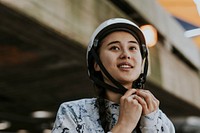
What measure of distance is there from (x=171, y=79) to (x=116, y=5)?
12.8 feet

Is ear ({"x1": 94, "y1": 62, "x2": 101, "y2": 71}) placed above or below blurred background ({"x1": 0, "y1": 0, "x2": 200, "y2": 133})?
below

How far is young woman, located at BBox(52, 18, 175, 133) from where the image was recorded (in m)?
1.77

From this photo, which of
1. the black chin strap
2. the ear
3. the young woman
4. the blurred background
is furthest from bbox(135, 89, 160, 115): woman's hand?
the blurred background

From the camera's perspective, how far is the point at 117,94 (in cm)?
194

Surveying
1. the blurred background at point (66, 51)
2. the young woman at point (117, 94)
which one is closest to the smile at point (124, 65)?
the young woman at point (117, 94)

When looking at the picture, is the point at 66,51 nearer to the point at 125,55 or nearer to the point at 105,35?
the point at 105,35

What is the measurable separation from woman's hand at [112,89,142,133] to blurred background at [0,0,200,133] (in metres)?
2.85

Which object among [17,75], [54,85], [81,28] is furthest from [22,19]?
[54,85]

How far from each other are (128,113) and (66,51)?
4964mm

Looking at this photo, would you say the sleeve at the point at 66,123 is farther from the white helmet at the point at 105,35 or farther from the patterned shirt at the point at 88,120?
the white helmet at the point at 105,35

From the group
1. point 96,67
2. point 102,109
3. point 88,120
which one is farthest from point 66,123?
point 96,67

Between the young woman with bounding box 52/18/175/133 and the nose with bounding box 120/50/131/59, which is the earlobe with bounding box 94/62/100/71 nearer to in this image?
the young woman with bounding box 52/18/175/133

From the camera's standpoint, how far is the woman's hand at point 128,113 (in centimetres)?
170

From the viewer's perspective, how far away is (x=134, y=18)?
8.98 meters
